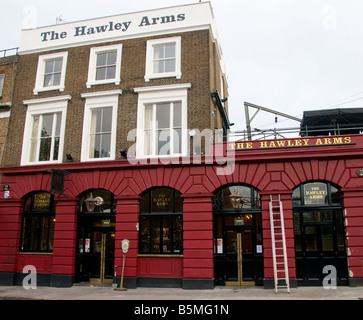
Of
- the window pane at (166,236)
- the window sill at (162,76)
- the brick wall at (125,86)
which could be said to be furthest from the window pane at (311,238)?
the window sill at (162,76)

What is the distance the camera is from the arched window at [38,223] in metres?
16.7

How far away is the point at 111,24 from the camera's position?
707 inches

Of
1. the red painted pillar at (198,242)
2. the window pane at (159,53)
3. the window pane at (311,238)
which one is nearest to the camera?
the red painted pillar at (198,242)

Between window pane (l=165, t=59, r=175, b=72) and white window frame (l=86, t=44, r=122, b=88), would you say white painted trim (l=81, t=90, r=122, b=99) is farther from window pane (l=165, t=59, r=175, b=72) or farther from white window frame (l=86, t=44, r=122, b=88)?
window pane (l=165, t=59, r=175, b=72)

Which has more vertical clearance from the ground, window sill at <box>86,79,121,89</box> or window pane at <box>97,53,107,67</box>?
window pane at <box>97,53,107,67</box>

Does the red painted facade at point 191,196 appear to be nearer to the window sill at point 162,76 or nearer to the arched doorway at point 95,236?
the arched doorway at point 95,236

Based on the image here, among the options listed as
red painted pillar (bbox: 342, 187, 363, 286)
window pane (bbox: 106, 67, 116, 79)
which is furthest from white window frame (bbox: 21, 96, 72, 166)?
red painted pillar (bbox: 342, 187, 363, 286)

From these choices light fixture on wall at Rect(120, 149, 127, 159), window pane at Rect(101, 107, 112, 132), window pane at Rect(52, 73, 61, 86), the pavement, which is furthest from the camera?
window pane at Rect(52, 73, 61, 86)

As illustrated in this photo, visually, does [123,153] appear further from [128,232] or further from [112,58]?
[112,58]

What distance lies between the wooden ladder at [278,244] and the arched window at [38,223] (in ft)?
33.4

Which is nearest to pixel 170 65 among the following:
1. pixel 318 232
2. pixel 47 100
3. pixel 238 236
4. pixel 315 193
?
pixel 47 100

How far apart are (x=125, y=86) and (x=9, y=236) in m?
9.17

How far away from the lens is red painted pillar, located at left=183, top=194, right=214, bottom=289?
14188 mm

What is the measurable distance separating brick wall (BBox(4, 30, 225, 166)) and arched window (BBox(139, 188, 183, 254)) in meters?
2.85
